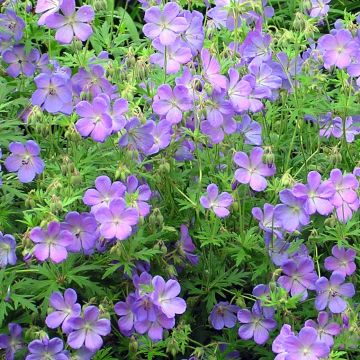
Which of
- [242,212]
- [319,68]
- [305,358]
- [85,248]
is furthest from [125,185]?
[319,68]

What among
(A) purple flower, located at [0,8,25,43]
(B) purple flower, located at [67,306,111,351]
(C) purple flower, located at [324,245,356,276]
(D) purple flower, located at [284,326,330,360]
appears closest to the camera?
(D) purple flower, located at [284,326,330,360]

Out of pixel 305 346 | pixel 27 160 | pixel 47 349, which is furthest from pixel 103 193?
pixel 305 346

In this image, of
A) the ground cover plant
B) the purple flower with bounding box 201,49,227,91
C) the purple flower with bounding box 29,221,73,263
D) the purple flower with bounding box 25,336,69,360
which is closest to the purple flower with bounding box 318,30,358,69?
the ground cover plant

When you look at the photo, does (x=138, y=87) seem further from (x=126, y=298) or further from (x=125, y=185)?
(x=126, y=298)

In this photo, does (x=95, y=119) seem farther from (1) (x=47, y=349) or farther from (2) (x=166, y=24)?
(1) (x=47, y=349)

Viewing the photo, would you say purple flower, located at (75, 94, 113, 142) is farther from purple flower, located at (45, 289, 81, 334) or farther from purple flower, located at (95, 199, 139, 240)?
purple flower, located at (45, 289, 81, 334)

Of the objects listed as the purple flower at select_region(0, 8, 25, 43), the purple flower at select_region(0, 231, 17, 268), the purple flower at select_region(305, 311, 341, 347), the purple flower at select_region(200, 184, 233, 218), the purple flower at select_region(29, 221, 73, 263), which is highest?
the purple flower at select_region(0, 8, 25, 43)

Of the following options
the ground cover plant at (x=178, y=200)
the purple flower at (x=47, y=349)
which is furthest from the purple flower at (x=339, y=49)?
the purple flower at (x=47, y=349)
